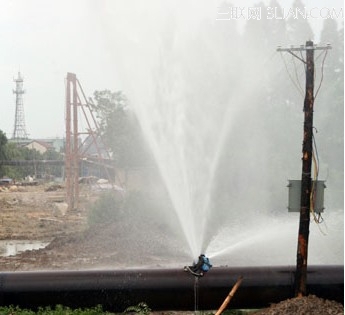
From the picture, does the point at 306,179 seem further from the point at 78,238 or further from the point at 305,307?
the point at 78,238

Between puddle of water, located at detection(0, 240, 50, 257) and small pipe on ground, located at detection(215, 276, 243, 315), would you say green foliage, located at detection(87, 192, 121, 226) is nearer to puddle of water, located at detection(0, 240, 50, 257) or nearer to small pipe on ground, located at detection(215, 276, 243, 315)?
puddle of water, located at detection(0, 240, 50, 257)

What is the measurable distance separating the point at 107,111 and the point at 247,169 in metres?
7.41

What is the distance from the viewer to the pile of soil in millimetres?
6945

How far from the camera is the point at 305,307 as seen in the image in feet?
22.9

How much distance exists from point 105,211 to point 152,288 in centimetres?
1432

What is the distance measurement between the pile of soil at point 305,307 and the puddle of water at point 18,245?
510 inches

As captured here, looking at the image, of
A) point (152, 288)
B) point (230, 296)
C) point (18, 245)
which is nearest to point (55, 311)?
point (152, 288)

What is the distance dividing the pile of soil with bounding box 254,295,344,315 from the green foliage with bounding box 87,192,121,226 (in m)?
14.2

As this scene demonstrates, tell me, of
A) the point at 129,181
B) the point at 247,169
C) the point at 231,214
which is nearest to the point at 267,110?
the point at 247,169

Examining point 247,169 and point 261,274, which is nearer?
point 261,274

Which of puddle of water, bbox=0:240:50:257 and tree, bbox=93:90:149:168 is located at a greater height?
tree, bbox=93:90:149:168

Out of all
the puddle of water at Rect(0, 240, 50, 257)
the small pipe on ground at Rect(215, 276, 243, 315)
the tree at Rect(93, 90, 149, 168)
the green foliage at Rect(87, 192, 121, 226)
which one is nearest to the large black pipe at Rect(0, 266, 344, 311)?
the small pipe on ground at Rect(215, 276, 243, 315)

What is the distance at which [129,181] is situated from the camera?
2358 cm

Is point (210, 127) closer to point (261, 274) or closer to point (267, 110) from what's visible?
point (261, 274)
